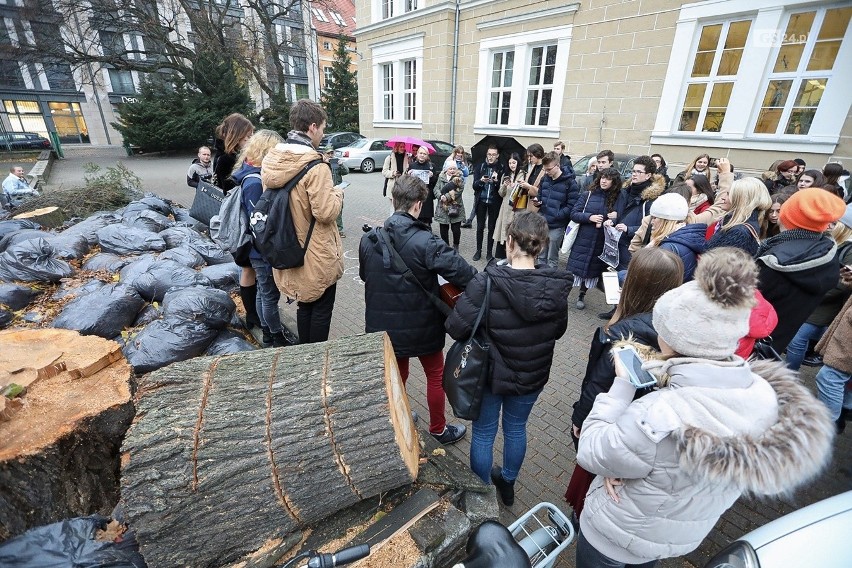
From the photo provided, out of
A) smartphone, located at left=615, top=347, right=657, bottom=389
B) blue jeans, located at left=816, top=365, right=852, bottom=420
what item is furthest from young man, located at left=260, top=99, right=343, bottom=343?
blue jeans, located at left=816, top=365, right=852, bottom=420

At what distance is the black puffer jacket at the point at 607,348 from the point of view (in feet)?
6.08

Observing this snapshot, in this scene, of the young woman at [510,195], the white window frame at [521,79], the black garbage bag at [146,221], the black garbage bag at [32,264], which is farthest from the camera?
the white window frame at [521,79]

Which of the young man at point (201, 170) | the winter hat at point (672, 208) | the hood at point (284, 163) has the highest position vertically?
the hood at point (284, 163)

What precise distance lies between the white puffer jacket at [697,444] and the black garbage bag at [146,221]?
6527 mm

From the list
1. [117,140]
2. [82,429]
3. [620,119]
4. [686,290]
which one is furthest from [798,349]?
[117,140]

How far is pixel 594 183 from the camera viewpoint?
482 cm

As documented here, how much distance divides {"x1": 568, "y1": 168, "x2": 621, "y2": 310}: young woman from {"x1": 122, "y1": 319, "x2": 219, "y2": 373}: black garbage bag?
376 cm

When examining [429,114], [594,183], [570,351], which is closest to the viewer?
[570,351]

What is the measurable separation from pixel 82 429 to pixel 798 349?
17.5ft

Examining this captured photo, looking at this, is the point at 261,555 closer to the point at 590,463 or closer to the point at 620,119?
the point at 590,463

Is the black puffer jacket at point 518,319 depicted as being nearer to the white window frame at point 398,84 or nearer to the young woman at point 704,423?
the young woman at point 704,423

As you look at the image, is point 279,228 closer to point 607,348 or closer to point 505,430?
point 505,430

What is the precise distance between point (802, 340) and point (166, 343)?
5.38m

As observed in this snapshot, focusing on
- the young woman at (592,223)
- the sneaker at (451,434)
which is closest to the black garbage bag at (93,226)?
the sneaker at (451,434)
